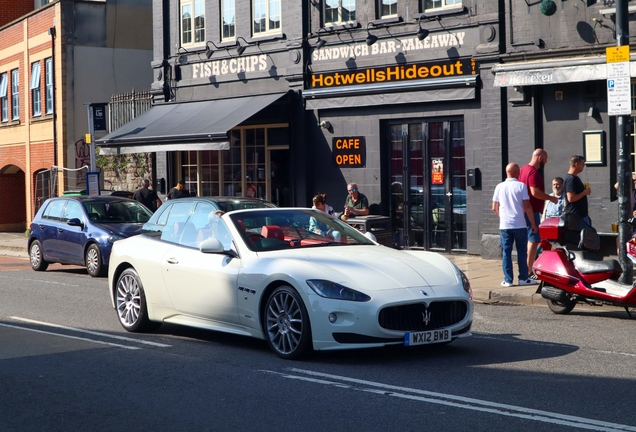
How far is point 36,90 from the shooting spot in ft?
104

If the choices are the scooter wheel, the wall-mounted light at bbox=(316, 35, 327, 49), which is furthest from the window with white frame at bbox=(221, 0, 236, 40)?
the scooter wheel

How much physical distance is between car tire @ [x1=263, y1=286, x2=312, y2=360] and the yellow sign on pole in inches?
247

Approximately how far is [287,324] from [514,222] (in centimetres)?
620

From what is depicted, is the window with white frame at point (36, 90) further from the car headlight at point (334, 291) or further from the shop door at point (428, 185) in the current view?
the car headlight at point (334, 291)

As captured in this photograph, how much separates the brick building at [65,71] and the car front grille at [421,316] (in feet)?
76.8

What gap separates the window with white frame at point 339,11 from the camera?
20.0 meters

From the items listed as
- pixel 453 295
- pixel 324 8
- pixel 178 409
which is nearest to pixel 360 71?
pixel 324 8

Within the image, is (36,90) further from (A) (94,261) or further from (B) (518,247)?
(B) (518,247)

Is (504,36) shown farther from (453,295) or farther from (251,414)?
(251,414)

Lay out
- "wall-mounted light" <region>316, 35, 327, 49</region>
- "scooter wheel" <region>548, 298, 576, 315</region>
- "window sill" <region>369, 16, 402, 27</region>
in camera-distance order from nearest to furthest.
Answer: "scooter wheel" <region>548, 298, 576, 315</region>
"window sill" <region>369, 16, 402, 27</region>
"wall-mounted light" <region>316, 35, 327, 49</region>

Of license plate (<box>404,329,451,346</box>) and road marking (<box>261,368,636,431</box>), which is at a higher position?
license plate (<box>404,329,451,346</box>)

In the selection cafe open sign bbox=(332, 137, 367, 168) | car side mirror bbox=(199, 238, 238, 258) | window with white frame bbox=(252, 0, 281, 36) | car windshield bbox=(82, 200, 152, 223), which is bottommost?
car side mirror bbox=(199, 238, 238, 258)

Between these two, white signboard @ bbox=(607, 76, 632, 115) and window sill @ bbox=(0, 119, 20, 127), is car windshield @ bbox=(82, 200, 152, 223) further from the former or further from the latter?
window sill @ bbox=(0, 119, 20, 127)

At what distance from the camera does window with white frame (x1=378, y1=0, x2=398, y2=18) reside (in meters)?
19.2
